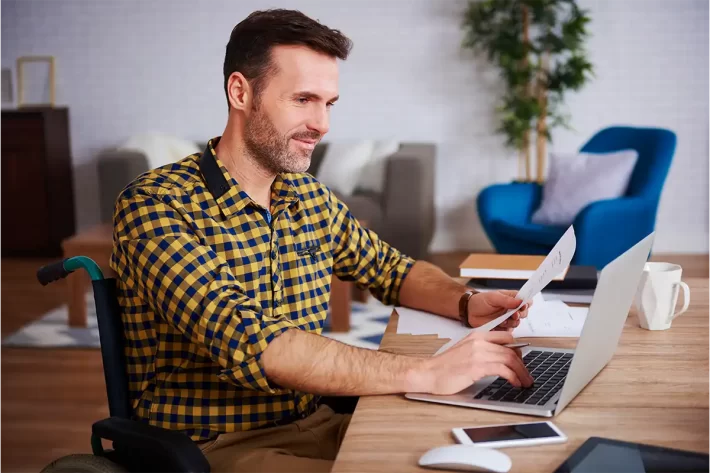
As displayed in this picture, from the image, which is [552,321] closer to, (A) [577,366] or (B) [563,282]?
(B) [563,282]

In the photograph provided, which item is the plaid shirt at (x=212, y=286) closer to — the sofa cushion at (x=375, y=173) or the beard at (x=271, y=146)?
the beard at (x=271, y=146)

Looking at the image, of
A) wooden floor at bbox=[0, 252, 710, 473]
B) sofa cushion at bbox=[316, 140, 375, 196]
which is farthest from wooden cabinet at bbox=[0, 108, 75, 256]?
sofa cushion at bbox=[316, 140, 375, 196]

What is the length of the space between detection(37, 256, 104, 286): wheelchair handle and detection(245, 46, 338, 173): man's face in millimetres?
358

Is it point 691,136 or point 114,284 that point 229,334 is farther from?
point 691,136

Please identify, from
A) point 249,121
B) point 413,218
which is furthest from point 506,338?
point 413,218

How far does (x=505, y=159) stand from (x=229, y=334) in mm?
4714

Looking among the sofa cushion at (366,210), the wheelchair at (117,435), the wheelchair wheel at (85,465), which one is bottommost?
the sofa cushion at (366,210)

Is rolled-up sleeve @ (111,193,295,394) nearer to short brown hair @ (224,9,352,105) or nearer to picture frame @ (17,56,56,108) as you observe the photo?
short brown hair @ (224,9,352,105)

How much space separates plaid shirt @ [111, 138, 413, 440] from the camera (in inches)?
46.9

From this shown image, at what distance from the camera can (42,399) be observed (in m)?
3.21

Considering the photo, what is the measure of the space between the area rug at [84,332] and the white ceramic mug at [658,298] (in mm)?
2241

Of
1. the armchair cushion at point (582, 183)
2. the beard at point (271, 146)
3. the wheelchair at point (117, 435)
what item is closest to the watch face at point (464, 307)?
the beard at point (271, 146)

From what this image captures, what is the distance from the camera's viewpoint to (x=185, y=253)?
1.24 metres

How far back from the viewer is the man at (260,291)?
1.17 metres
